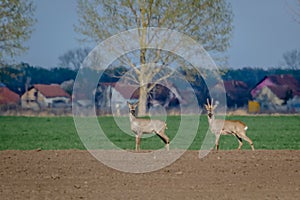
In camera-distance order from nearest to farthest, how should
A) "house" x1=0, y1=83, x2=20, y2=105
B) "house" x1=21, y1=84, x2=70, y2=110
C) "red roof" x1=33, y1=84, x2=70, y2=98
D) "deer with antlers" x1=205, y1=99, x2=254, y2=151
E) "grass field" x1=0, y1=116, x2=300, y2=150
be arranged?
"deer with antlers" x1=205, y1=99, x2=254, y2=151 < "grass field" x1=0, y1=116, x2=300, y2=150 < "house" x1=0, y1=83, x2=20, y2=105 < "house" x1=21, y1=84, x2=70, y2=110 < "red roof" x1=33, y1=84, x2=70, y2=98

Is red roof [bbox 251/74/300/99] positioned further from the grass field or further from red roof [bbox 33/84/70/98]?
the grass field

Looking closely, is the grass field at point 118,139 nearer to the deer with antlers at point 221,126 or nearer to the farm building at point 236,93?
the deer with antlers at point 221,126

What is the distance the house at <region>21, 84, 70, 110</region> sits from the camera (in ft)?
270

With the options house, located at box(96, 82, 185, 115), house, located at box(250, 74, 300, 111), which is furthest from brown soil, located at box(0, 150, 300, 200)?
house, located at box(250, 74, 300, 111)

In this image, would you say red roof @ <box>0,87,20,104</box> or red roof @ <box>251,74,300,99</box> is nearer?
red roof @ <box>0,87,20,104</box>

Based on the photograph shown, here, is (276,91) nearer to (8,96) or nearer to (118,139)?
(8,96)

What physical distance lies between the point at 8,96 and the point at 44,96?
5.83 meters

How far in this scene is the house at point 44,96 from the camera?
8225 cm

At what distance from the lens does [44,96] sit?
87.6m

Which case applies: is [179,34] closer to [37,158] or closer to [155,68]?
[155,68]

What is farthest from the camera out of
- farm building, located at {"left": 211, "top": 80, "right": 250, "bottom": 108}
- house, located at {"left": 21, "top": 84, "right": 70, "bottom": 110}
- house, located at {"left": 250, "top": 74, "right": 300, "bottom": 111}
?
house, located at {"left": 250, "top": 74, "right": 300, "bottom": 111}

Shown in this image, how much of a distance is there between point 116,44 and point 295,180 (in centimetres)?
2607

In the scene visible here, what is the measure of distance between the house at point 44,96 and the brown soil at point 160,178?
207 ft

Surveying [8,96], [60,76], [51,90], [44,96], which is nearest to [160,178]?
[8,96]
